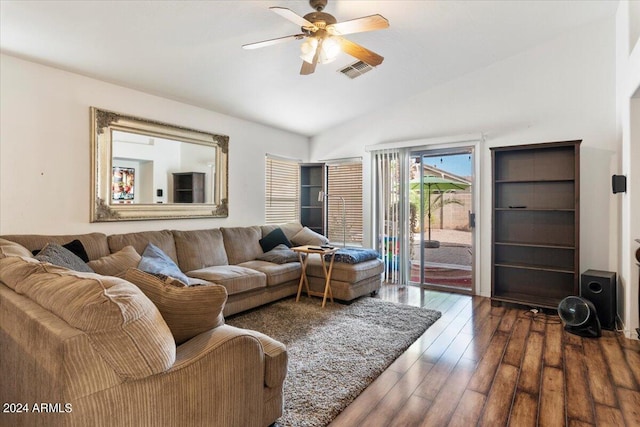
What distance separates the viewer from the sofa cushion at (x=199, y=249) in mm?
3920

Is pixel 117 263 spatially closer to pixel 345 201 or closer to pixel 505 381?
pixel 505 381

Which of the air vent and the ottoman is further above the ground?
the air vent

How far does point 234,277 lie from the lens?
11.8ft

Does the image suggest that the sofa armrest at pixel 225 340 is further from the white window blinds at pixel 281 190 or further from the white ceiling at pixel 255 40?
the white window blinds at pixel 281 190

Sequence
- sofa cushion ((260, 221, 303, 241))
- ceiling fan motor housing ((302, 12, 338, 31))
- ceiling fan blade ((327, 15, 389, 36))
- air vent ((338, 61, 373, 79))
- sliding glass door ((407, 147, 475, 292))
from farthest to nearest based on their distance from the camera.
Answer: sofa cushion ((260, 221, 303, 241)) → sliding glass door ((407, 147, 475, 292)) → air vent ((338, 61, 373, 79)) → ceiling fan motor housing ((302, 12, 338, 31)) → ceiling fan blade ((327, 15, 389, 36))

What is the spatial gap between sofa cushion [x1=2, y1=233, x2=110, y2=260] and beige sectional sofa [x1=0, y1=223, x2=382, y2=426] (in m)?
1.23

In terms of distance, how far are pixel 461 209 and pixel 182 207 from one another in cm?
381

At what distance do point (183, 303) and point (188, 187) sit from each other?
10.3ft

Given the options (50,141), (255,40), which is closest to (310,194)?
(255,40)

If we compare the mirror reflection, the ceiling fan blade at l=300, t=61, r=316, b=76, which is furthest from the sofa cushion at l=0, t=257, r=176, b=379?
the mirror reflection

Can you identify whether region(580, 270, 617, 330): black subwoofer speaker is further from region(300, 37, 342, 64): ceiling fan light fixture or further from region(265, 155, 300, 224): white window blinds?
region(265, 155, 300, 224): white window blinds

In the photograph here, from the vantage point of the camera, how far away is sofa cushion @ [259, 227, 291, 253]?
4.82 m

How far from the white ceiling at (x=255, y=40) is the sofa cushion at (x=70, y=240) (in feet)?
5.10

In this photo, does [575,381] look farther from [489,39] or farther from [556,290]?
[489,39]
